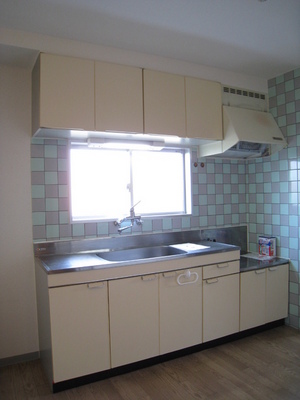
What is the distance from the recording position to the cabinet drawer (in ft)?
8.68

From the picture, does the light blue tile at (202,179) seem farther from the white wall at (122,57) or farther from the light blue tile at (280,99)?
the light blue tile at (280,99)

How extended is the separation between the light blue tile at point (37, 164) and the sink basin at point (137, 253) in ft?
2.80

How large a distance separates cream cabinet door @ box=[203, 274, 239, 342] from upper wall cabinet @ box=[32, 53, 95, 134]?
1.62 metres

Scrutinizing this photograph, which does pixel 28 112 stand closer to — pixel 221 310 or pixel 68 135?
pixel 68 135

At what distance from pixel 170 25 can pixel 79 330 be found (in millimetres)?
2162

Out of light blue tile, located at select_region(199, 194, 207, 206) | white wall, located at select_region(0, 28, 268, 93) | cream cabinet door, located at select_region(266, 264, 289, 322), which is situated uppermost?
white wall, located at select_region(0, 28, 268, 93)

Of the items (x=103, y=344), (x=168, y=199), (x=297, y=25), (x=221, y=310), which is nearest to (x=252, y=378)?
(x=221, y=310)

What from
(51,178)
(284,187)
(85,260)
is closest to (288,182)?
(284,187)

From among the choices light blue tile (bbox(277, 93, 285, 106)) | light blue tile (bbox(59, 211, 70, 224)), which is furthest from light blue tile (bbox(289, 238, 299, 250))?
light blue tile (bbox(59, 211, 70, 224))

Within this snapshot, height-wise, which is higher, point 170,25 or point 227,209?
point 170,25

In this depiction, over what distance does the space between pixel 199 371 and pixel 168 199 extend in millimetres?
1563

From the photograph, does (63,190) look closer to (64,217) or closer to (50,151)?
(64,217)

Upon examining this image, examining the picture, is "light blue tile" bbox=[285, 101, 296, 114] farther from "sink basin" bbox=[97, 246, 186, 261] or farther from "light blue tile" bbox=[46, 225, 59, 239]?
"light blue tile" bbox=[46, 225, 59, 239]

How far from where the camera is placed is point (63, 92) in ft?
7.31
